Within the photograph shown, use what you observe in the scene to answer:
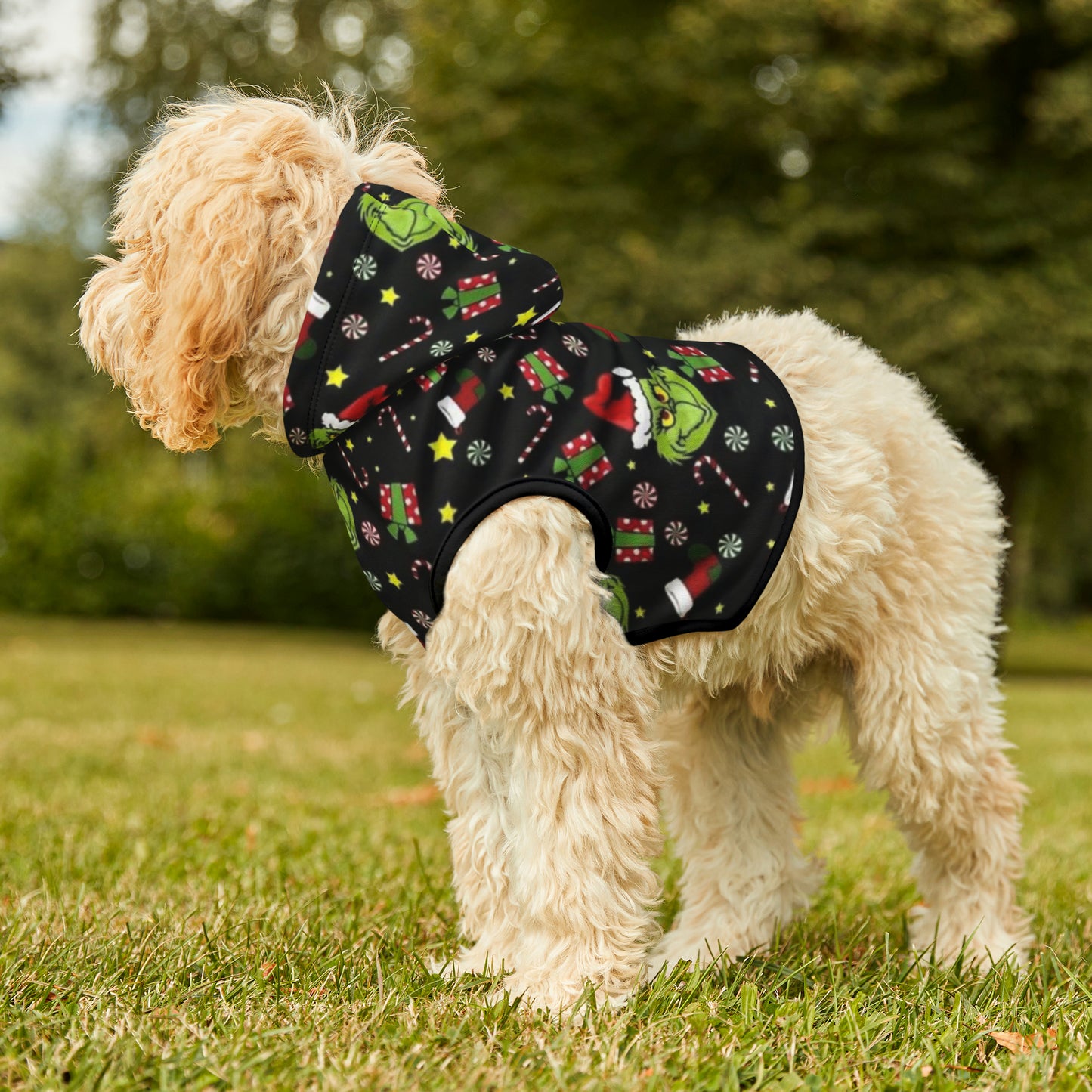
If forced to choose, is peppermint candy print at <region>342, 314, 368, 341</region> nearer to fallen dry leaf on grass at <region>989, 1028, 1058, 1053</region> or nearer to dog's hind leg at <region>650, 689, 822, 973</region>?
dog's hind leg at <region>650, 689, 822, 973</region>

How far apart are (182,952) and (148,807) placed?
2.68 m

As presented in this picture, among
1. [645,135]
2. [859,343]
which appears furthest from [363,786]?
[645,135]

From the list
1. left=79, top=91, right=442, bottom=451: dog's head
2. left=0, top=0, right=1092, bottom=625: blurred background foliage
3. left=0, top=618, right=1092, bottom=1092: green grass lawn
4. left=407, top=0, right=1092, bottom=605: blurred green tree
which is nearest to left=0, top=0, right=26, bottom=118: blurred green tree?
left=0, top=0, right=1092, bottom=625: blurred background foliage

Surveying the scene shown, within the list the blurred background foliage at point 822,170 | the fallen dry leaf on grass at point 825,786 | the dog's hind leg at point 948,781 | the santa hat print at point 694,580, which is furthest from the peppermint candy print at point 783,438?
the blurred background foliage at point 822,170

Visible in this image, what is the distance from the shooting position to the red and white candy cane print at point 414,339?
2.49m

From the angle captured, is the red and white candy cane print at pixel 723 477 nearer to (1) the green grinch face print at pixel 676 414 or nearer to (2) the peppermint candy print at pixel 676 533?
(1) the green grinch face print at pixel 676 414

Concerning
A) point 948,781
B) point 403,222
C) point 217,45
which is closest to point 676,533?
point 403,222

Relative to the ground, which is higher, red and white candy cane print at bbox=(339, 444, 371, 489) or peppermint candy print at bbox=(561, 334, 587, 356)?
peppermint candy print at bbox=(561, 334, 587, 356)

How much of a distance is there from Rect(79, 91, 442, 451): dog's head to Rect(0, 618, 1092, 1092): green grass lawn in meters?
1.29

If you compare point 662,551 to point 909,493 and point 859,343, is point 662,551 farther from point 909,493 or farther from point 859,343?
point 859,343

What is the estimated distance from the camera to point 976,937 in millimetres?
3287

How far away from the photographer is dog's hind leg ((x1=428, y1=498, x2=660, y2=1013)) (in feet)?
8.09

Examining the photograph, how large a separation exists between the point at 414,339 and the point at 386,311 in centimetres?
9

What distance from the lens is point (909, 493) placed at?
3.09m
